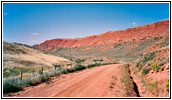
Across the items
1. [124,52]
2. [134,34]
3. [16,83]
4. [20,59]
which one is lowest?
[16,83]

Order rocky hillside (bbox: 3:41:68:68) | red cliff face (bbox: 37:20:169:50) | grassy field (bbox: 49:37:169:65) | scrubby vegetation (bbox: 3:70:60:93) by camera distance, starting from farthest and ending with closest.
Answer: red cliff face (bbox: 37:20:169:50)
grassy field (bbox: 49:37:169:65)
rocky hillside (bbox: 3:41:68:68)
scrubby vegetation (bbox: 3:70:60:93)

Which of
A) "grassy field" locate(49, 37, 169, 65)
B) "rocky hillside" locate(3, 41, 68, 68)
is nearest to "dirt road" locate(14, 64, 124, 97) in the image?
"rocky hillside" locate(3, 41, 68, 68)

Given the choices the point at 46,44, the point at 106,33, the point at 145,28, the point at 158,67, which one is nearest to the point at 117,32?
the point at 106,33

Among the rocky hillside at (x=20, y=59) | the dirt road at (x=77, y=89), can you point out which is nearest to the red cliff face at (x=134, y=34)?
the rocky hillside at (x=20, y=59)

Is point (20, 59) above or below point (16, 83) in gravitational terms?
above

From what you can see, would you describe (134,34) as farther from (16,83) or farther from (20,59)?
(16,83)

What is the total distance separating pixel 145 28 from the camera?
89188mm

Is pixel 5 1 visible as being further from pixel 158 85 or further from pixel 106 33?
pixel 106 33

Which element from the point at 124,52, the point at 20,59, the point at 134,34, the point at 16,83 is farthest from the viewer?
the point at 134,34

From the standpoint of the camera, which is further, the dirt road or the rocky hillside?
the rocky hillside

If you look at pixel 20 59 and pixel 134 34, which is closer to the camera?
pixel 20 59

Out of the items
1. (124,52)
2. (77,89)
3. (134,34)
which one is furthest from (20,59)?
(134,34)

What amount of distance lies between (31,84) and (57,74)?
15.7 feet

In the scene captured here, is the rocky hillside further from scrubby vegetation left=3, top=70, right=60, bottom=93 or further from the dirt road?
the dirt road
